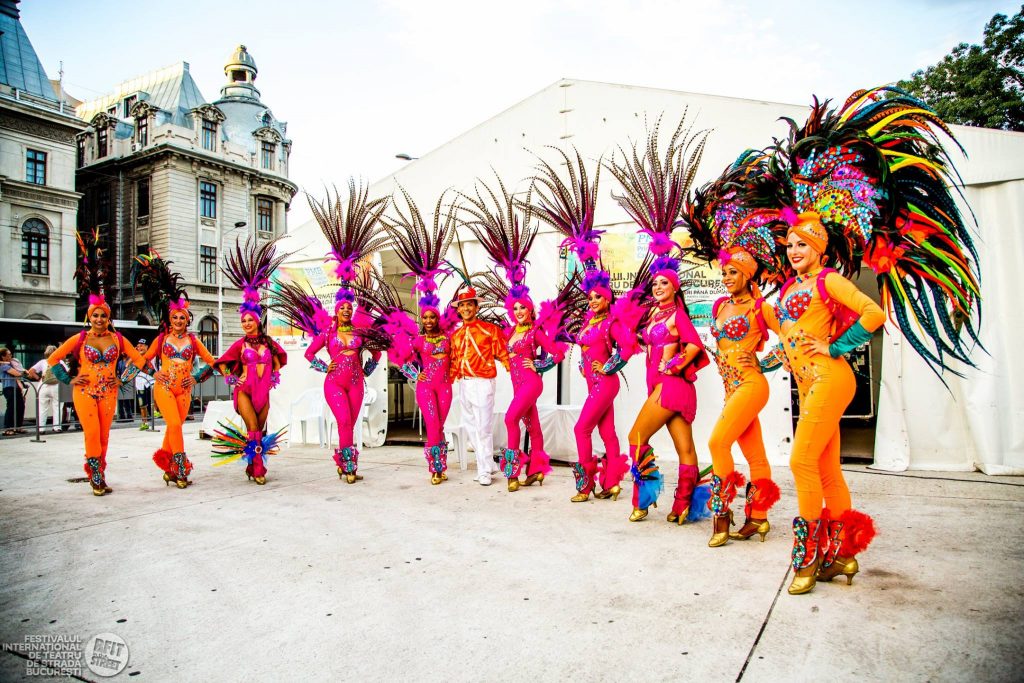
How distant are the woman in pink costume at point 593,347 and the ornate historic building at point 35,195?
88.3 feet

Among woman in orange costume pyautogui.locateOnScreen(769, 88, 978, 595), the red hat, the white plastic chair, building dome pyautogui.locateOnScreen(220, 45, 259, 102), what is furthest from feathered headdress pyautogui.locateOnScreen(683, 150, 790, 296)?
building dome pyautogui.locateOnScreen(220, 45, 259, 102)

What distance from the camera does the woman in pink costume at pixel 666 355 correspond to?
455cm

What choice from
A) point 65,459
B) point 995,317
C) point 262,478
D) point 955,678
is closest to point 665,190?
point 955,678

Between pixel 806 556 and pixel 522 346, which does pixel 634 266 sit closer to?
pixel 522 346

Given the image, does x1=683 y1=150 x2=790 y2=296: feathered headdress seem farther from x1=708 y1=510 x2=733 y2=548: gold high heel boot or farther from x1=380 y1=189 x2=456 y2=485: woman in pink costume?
x1=380 y1=189 x2=456 y2=485: woman in pink costume

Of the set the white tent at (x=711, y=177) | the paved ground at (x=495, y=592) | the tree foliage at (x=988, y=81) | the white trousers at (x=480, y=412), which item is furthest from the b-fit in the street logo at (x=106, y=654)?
the tree foliage at (x=988, y=81)

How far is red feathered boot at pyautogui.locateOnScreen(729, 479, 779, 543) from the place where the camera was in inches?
161

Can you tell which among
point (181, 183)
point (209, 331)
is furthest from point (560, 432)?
point (181, 183)

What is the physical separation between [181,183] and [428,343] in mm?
28759

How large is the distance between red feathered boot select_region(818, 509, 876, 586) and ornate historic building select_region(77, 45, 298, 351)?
94.8 feet

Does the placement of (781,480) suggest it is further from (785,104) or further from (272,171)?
(272,171)

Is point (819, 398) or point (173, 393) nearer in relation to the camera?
point (819, 398)

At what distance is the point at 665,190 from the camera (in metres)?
4.81

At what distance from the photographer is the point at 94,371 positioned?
5.95 meters
